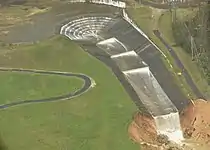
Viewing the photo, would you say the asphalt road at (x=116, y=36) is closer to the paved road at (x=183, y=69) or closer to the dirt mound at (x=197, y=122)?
the dirt mound at (x=197, y=122)

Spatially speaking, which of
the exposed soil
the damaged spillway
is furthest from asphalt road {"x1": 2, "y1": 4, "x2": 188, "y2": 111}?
the exposed soil

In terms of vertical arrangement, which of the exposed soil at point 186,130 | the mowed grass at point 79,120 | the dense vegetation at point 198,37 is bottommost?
the exposed soil at point 186,130

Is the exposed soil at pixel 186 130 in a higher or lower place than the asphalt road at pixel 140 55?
lower

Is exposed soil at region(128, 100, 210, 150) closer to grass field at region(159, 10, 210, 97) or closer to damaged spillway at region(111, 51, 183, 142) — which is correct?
damaged spillway at region(111, 51, 183, 142)

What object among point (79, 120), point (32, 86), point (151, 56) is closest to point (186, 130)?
point (79, 120)

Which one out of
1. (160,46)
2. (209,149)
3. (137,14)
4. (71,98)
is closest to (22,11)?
(137,14)

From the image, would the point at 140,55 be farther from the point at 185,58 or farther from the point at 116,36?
the point at 116,36

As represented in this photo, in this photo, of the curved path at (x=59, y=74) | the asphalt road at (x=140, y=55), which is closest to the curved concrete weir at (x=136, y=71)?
the asphalt road at (x=140, y=55)
